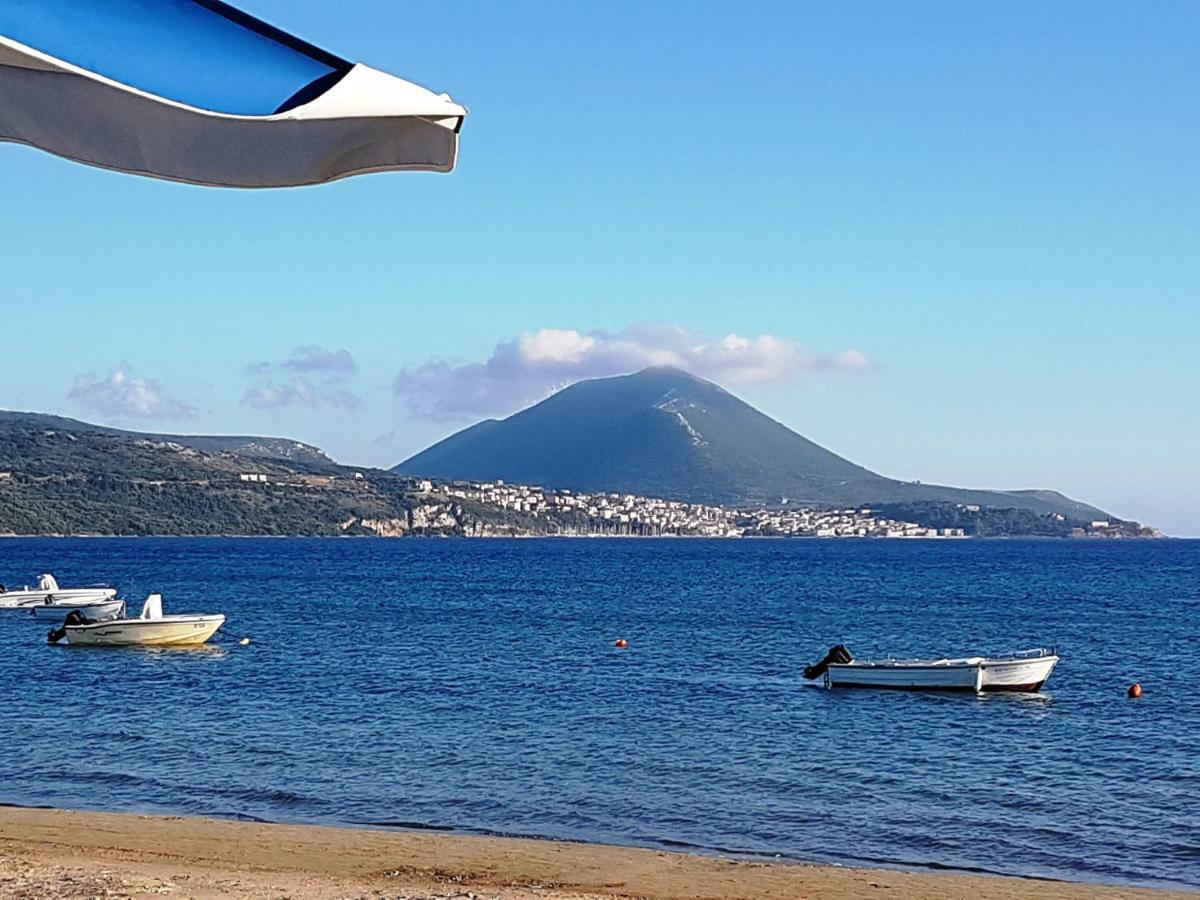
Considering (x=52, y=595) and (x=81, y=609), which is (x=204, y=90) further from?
(x=52, y=595)

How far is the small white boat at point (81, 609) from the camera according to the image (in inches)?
2552

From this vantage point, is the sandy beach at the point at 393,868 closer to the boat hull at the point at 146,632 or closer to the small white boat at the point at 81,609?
the boat hull at the point at 146,632

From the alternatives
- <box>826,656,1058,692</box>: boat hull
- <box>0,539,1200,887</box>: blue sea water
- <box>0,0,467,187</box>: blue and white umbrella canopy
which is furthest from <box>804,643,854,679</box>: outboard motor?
<box>0,0,467,187</box>: blue and white umbrella canopy

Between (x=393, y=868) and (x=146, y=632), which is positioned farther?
(x=146, y=632)

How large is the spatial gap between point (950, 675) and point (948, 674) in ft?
0.21

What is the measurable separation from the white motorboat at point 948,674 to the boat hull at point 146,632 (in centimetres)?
2414

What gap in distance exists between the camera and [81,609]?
64375mm

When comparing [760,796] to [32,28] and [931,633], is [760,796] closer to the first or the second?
[32,28]

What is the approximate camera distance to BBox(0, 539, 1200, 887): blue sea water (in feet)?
74.6

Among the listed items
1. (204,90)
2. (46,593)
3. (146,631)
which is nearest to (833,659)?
(146,631)

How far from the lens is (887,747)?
31766 mm

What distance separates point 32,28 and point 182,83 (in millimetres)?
365

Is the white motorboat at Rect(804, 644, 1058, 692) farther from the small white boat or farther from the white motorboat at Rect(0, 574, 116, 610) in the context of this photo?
the white motorboat at Rect(0, 574, 116, 610)

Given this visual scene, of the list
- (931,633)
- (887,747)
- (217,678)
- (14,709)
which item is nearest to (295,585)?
(931,633)
